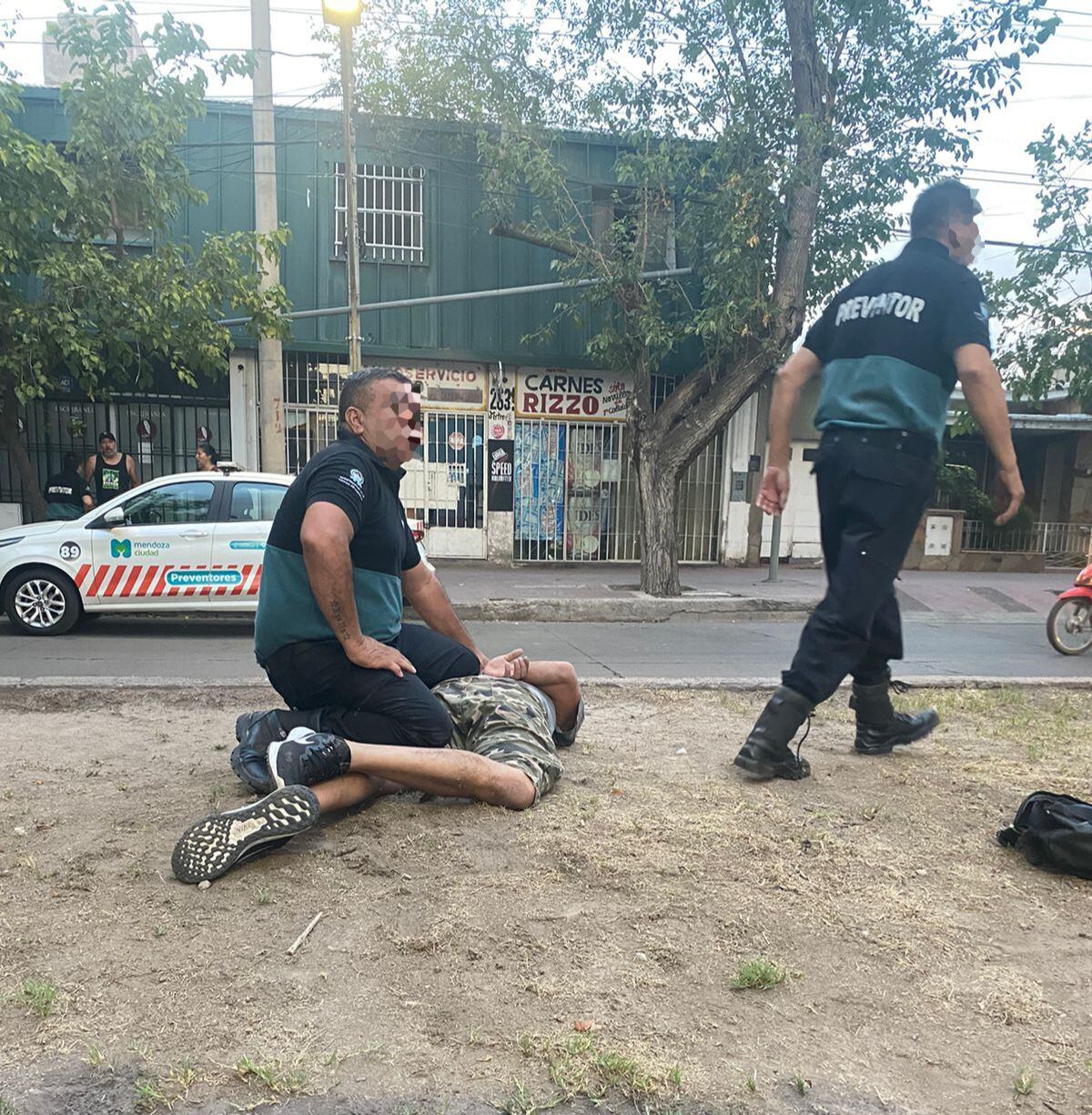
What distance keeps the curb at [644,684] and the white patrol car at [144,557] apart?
2682 millimetres

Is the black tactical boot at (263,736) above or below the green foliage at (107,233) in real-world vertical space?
below

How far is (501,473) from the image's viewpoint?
13.6 m

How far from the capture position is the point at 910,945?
2.04 metres

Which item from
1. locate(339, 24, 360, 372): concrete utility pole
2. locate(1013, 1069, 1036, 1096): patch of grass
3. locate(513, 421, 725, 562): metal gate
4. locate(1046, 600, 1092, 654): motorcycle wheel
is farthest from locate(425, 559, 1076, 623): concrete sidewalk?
locate(1013, 1069, 1036, 1096): patch of grass

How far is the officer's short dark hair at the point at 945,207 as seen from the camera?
10.3 feet

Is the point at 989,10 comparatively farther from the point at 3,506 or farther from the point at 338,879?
the point at 3,506

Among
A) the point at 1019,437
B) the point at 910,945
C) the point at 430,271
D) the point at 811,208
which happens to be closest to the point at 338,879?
the point at 910,945

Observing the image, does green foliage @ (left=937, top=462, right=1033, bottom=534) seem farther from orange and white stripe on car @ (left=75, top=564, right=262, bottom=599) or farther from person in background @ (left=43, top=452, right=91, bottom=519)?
person in background @ (left=43, top=452, right=91, bottom=519)

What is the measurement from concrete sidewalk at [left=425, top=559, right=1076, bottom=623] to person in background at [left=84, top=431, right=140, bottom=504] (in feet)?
13.5

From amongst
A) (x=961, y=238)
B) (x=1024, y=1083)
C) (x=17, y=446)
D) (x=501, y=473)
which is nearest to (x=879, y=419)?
(x=961, y=238)

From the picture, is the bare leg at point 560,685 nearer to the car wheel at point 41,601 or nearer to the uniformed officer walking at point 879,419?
the uniformed officer walking at point 879,419

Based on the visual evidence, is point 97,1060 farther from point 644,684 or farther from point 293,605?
point 644,684

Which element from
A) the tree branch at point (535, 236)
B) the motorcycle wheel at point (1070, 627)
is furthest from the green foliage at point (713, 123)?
the motorcycle wheel at point (1070, 627)

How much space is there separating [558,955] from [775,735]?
1417 millimetres
